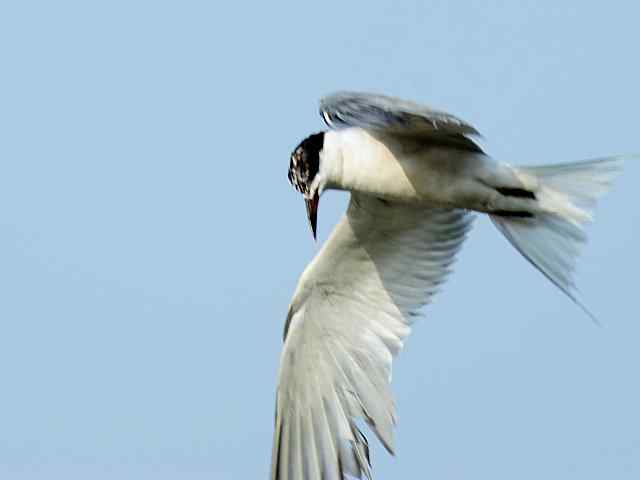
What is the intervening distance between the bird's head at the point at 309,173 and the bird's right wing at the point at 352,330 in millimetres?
1018

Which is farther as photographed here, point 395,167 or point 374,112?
point 395,167

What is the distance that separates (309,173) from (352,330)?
1520 millimetres

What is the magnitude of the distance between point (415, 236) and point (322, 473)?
→ 1.43 meters

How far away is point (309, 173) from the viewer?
8.43m

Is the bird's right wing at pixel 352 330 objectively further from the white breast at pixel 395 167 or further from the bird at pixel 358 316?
the white breast at pixel 395 167

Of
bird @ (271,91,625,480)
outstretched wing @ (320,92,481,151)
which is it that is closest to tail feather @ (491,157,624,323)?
bird @ (271,91,625,480)

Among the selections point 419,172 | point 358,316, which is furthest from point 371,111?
point 358,316

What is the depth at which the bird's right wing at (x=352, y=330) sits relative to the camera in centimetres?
950

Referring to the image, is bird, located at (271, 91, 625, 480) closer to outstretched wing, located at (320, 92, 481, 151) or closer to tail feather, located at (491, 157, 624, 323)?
tail feather, located at (491, 157, 624, 323)

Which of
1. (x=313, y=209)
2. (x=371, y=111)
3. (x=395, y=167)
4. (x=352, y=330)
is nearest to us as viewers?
(x=371, y=111)

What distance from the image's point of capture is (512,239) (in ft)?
28.4

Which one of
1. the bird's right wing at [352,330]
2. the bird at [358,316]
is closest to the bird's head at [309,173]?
the bird at [358,316]

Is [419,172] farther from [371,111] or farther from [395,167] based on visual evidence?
[371,111]

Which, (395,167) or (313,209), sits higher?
(395,167)
